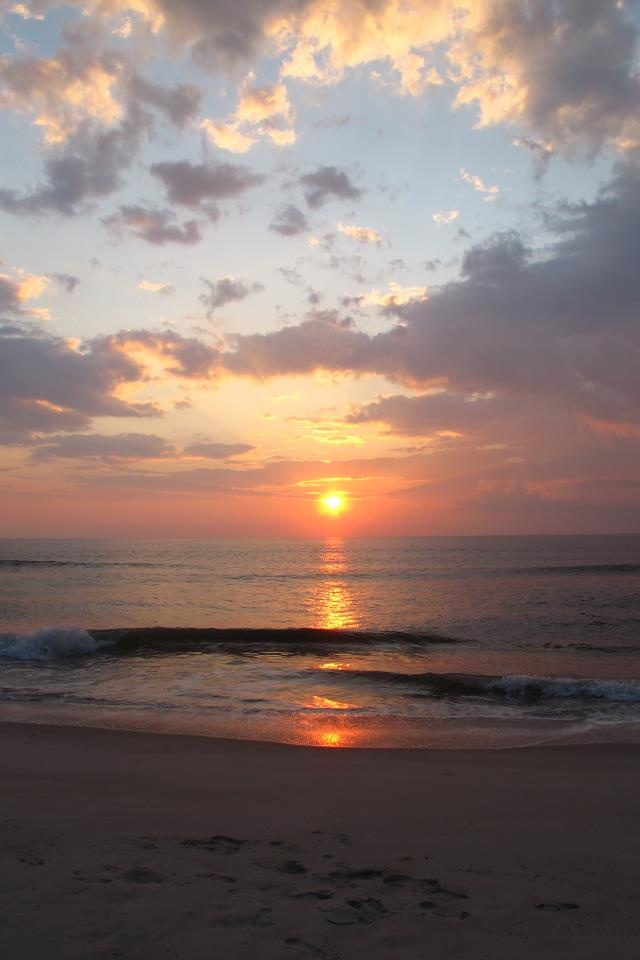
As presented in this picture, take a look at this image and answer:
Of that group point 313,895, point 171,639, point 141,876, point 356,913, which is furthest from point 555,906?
point 171,639

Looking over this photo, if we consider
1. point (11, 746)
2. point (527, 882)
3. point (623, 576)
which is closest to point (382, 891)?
point (527, 882)

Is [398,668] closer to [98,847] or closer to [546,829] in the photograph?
[546,829]

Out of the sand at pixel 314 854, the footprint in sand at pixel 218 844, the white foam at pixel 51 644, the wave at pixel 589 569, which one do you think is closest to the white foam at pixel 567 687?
the sand at pixel 314 854

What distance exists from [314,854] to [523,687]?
1055cm

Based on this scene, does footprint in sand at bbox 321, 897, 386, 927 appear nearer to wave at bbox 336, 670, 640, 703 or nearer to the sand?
the sand

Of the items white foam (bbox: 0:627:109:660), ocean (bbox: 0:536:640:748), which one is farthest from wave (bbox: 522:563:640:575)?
white foam (bbox: 0:627:109:660)

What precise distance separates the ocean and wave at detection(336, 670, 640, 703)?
0.16 ft

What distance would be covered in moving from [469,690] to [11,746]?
10142mm

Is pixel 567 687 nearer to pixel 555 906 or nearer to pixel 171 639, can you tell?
pixel 555 906

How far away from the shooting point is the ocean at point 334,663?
1116cm

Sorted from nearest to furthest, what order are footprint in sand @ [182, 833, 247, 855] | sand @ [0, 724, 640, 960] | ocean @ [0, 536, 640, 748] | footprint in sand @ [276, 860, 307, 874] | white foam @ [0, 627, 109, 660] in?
sand @ [0, 724, 640, 960] < footprint in sand @ [276, 860, 307, 874] < footprint in sand @ [182, 833, 247, 855] < ocean @ [0, 536, 640, 748] < white foam @ [0, 627, 109, 660]

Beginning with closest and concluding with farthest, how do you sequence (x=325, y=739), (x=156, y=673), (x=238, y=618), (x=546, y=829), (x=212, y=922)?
1. (x=212, y=922)
2. (x=546, y=829)
3. (x=325, y=739)
4. (x=156, y=673)
5. (x=238, y=618)

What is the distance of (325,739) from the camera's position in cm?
1005

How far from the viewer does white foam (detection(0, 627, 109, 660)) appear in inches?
762
